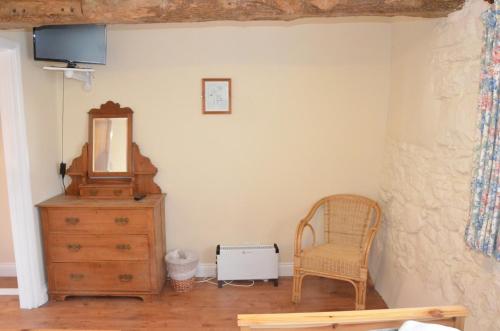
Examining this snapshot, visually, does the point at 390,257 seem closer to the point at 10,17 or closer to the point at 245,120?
the point at 245,120

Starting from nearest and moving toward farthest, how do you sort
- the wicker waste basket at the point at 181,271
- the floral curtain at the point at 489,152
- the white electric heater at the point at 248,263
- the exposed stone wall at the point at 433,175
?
→ the floral curtain at the point at 489,152 < the exposed stone wall at the point at 433,175 < the wicker waste basket at the point at 181,271 < the white electric heater at the point at 248,263

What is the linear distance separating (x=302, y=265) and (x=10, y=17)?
2.46 meters

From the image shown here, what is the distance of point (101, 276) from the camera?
2848 millimetres

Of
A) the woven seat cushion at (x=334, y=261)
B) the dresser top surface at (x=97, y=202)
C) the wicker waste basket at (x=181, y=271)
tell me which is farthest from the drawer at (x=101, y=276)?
the woven seat cushion at (x=334, y=261)

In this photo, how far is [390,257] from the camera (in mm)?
2848

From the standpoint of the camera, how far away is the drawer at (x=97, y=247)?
9.22ft

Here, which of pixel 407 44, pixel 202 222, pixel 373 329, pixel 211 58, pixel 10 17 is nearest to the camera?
pixel 373 329

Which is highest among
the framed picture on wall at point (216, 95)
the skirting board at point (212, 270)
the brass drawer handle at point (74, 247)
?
the framed picture on wall at point (216, 95)

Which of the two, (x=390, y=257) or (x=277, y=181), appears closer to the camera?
(x=390, y=257)

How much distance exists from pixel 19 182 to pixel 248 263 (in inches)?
74.4

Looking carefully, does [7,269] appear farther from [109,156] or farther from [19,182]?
[109,156]

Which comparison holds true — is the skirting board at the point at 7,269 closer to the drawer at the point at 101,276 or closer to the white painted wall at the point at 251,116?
the drawer at the point at 101,276

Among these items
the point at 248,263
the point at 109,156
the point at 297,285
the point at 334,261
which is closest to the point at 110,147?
the point at 109,156

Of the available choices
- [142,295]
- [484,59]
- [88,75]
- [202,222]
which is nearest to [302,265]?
[202,222]
